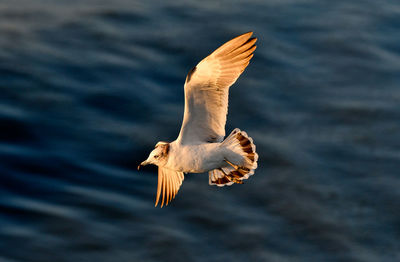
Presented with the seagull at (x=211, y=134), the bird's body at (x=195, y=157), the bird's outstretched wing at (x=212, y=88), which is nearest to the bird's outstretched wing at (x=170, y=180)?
the seagull at (x=211, y=134)

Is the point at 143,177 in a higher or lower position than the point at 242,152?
higher

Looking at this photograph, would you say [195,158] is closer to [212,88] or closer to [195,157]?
[195,157]

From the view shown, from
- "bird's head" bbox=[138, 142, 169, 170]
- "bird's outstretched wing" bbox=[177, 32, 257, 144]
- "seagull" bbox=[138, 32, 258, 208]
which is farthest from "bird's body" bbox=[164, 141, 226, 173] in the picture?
"bird's outstretched wing" bbox=[177, 32, 257, 144]

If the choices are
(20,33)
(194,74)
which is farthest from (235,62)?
(20,33)

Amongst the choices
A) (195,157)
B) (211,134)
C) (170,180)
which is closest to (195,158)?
(195,157)

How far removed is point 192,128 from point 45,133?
24.3m

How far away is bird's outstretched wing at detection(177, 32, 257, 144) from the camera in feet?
49.0

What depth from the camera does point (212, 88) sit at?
617 inches

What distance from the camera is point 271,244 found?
129ft

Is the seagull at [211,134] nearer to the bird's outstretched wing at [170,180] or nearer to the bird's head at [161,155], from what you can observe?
the bird's head at [161,155]

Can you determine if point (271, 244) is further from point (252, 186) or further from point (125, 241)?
point (125, 241)

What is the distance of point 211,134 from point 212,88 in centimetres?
130

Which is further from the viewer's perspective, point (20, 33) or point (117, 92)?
point (20, 33)

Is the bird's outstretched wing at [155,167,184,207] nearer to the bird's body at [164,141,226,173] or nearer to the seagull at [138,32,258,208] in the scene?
the seagull at [138,32,258,208]
